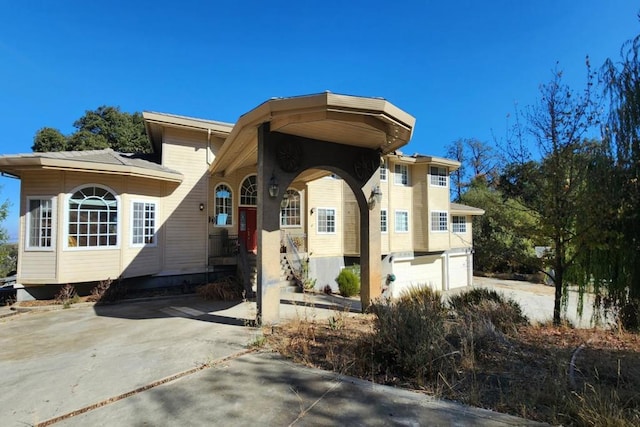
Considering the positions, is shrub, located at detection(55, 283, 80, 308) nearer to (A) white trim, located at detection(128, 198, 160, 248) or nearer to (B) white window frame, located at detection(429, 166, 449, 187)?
(A) white trim, located at detection(128, 198, 160, 248)

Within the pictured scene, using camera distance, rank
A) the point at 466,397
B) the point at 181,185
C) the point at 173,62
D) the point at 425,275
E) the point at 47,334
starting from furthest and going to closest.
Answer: the point at 425,275 < the point at 173,62 < the point at 181,185 < the point at 47,334 < the point at 466,397

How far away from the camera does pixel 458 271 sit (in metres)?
21.8

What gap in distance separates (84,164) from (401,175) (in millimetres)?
15324

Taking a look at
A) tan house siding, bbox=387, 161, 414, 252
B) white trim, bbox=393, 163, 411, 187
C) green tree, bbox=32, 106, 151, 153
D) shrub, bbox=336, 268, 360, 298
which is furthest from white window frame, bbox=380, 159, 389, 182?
green tree, bbox=32, 106, 151, 153

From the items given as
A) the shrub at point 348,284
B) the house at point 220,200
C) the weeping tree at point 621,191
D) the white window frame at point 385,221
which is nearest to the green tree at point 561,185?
the weeping tree at point 621,191

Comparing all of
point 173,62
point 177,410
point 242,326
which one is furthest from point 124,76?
point 177,410

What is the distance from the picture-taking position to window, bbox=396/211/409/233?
60.5ft

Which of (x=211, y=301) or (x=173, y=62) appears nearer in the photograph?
(x=211, y=301)

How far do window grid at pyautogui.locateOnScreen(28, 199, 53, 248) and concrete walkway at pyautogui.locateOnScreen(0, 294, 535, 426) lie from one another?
3717 millimetres

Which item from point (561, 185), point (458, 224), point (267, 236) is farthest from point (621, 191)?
point (458, 224)

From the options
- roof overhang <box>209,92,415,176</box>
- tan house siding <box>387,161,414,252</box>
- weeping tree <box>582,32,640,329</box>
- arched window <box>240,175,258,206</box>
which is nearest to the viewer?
roof overhang <box>209,92,415,176</box>

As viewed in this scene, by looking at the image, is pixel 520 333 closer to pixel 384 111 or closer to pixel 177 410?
pixel 384 111

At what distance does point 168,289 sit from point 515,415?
36.0 ft

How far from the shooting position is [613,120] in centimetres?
623
